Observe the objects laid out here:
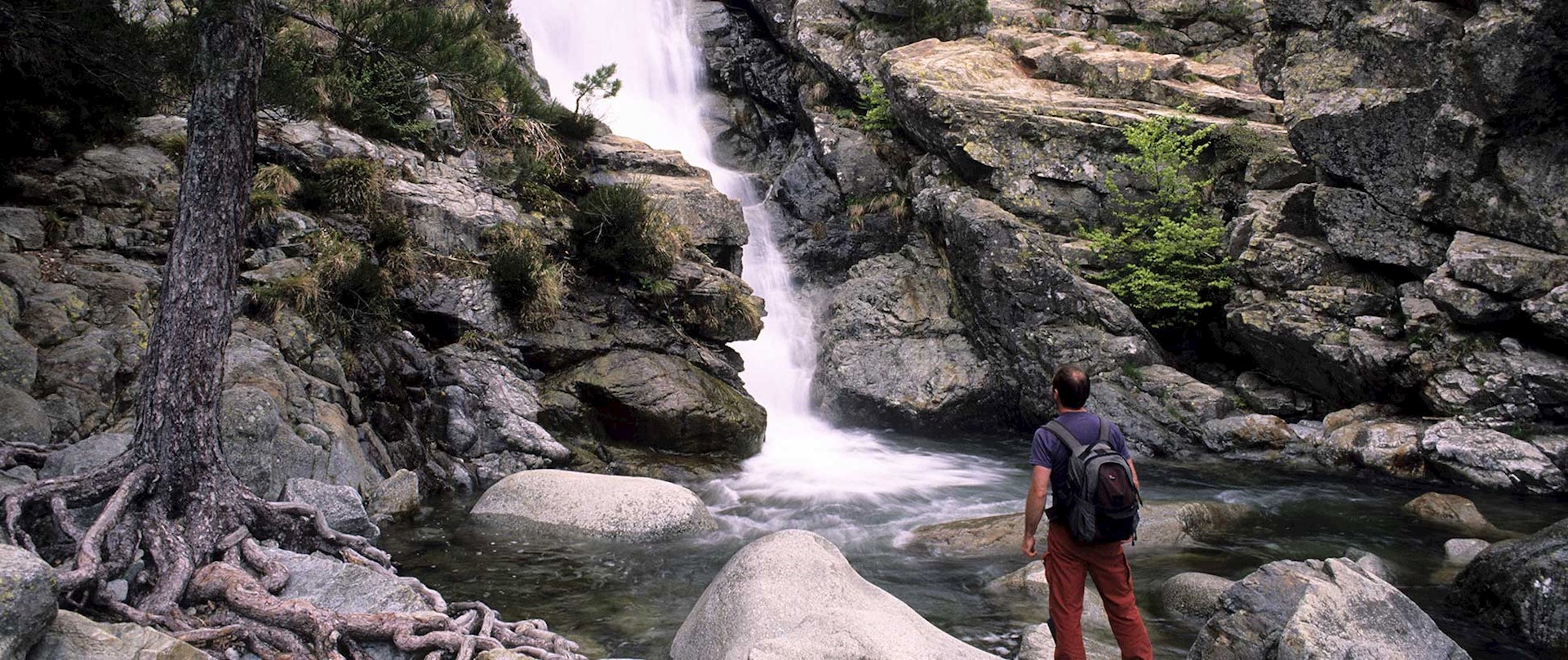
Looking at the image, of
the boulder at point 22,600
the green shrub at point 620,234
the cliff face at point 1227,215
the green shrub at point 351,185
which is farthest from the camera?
the green shrub at point 620,234

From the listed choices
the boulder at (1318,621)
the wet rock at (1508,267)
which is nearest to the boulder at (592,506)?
the boulder at (1318,621)

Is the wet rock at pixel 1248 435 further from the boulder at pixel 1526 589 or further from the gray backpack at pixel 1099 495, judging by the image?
the gray backpack at pixel 1099 495

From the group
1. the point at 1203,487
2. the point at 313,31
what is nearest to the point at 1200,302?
the point at 1203,487

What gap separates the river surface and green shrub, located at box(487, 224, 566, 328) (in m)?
3.20

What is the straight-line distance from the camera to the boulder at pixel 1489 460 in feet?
37.9

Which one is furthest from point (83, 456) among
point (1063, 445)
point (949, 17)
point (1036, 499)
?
point (949, 17)

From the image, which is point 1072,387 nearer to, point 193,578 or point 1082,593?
point 1082,593

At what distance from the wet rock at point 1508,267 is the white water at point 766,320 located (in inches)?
307

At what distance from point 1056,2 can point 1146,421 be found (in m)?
13.5

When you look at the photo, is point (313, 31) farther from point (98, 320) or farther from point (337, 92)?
point (98, 320)

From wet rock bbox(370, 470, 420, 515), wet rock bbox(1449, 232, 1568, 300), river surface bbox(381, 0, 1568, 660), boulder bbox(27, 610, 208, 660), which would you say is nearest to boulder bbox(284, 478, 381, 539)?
river surface bbox(381, 0, 1568, 660)

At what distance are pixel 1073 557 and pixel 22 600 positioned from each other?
16.9ft

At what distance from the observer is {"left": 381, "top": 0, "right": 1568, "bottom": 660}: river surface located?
7000mm

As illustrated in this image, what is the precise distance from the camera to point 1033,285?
55.5 ft
